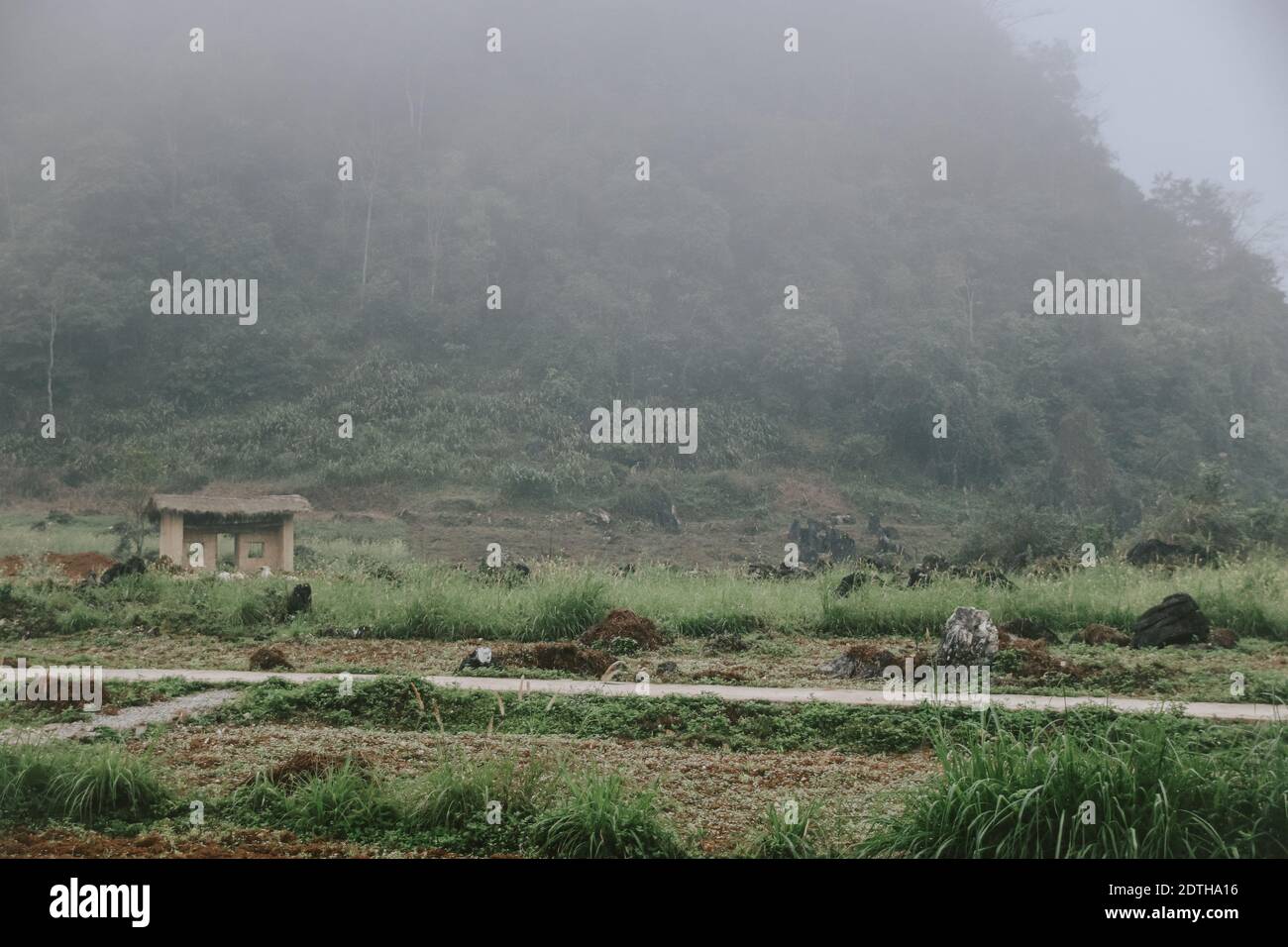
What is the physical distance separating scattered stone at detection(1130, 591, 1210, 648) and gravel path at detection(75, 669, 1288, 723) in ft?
9.02

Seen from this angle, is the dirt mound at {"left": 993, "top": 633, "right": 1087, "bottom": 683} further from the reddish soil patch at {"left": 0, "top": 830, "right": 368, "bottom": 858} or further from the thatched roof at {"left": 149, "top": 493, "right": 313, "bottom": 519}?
the thatched roof at {"left": 149, "top": 493, "right": 313, "bottom": 519}

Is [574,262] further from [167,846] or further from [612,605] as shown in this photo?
[167,846]

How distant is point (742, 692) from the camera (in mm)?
7750

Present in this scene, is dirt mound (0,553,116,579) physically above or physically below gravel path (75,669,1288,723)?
above

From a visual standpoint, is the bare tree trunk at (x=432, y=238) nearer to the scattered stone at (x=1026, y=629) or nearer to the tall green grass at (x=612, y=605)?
the tall green grass at (x=612, y=605)

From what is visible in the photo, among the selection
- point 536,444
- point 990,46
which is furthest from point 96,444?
point 990,46

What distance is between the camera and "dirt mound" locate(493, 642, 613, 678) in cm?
895

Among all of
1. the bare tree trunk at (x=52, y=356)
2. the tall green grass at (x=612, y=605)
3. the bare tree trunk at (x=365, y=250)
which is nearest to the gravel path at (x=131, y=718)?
the tall green grass at (x=612, y=605)

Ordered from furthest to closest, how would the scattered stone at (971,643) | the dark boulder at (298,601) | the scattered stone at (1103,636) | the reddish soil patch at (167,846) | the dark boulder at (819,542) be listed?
the dark boulder at (819,542)
the dark boulder at (298,601)
the scattered stone at (1103,636)
the scattered stone at (971,643)
the reddish soil patch at (167,846)

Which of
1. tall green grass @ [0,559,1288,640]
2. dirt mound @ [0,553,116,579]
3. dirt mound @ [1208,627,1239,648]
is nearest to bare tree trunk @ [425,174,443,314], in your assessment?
dirt mound @ [0,553,116,579]

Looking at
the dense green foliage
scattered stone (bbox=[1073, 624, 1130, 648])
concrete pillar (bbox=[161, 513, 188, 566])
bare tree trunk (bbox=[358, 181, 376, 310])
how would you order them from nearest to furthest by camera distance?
the dense green foliage → scattered stone (bbox=[1073, 624, 1130, 648]) → concrete pillar (bbox=[161, 513, 188, 566]) → bare tree trunk (bbox=[358, 181, 376, 310])

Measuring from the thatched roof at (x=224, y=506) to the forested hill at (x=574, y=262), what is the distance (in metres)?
9.14

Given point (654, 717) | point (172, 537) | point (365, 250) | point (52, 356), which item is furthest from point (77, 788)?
point (365, 250)

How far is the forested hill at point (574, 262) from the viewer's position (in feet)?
139
